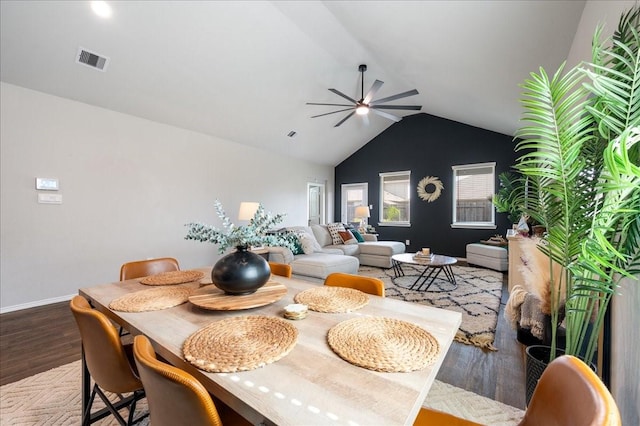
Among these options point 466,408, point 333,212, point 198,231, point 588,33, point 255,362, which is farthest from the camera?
point 333,212

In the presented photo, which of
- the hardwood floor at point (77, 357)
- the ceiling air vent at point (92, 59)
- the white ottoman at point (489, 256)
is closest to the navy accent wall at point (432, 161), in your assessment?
the white ottoman at point (489, 256)

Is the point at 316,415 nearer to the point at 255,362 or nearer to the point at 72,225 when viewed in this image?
the point at 255,362

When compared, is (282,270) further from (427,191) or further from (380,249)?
(427,191)

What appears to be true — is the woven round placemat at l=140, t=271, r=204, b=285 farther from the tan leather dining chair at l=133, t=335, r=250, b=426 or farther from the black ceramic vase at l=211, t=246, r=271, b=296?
the tan leather dining chair at l=133, t=335, r=250, b=426

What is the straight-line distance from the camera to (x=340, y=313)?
1.19 metres

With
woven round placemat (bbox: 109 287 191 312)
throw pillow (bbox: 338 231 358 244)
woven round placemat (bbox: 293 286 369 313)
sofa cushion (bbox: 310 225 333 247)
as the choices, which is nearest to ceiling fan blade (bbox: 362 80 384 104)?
sofa cushion (bbox: 310 225 333 247)

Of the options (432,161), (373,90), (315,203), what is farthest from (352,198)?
(373,90)

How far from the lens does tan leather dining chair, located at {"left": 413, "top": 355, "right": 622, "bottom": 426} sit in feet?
1.76

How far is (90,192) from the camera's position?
12.1 ft

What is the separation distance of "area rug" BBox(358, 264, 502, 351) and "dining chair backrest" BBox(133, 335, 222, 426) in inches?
96.1

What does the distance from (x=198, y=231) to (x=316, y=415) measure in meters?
1.05

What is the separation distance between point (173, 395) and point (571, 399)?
37.6 inches

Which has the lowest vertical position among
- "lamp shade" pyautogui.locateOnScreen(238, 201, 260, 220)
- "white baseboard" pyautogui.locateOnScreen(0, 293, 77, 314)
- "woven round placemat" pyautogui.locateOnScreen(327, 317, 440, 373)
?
"white baseboard" pyautogui.locateOnScreen(0, 293, 77, 314)

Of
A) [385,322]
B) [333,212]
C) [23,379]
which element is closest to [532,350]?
[385,322]
